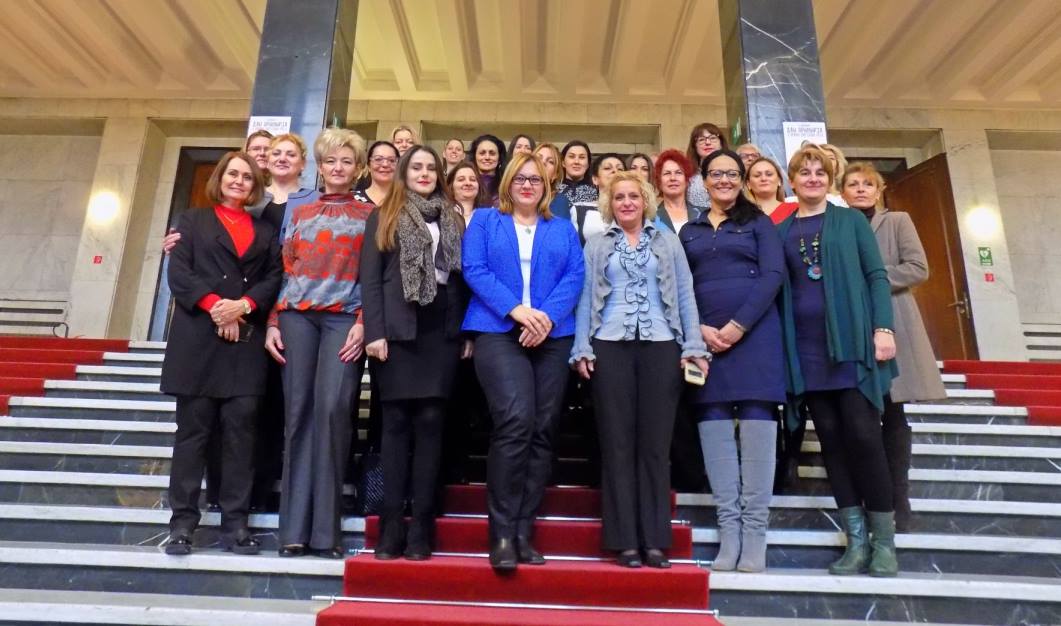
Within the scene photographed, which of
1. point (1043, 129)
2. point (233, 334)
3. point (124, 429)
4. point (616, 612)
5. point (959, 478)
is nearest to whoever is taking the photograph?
point (616, 612)

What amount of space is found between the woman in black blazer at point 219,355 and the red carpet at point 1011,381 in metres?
4.74

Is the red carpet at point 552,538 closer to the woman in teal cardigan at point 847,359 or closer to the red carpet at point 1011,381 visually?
the woman in teal cardigan at point 847,359

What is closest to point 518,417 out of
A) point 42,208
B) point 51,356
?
point 51,356

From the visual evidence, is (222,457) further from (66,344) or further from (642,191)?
(66,344)

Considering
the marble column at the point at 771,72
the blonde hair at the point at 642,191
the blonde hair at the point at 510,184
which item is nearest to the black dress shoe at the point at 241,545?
the blonde hair at the point at 510,184

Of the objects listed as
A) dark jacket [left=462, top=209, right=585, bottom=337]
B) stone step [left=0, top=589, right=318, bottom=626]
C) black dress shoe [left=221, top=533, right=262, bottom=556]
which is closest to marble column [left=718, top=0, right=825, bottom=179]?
dark jacket [left=462, top=209, right=585, bottom=337]

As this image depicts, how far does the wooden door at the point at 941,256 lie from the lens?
7645 mm

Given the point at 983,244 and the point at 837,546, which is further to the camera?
the point at 983,244

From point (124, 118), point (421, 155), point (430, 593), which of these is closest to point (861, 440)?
point (430, 593)

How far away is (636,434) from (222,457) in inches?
64.2

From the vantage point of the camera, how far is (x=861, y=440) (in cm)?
239

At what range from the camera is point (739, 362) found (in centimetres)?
249

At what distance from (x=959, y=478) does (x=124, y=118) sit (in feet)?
33.9

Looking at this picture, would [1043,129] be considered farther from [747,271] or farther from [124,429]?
[124,429]
